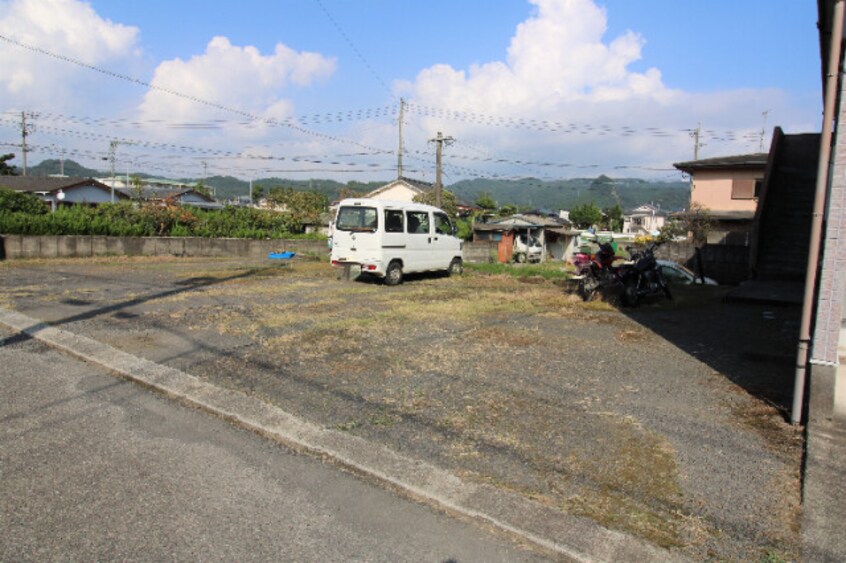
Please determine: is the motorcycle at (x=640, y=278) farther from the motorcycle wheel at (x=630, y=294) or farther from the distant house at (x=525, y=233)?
the distant house at (x=525, y=233)

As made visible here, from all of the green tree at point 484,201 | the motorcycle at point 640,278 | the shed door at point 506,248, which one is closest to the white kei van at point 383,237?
the motorcycle at point 640,278

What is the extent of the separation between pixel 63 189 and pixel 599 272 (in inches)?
1446

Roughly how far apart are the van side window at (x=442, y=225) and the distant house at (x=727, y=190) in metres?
15.8

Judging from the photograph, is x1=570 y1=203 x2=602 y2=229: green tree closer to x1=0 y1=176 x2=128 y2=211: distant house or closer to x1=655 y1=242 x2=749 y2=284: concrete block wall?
x1=655 y1=242 x2=749 y2=284: concrete block wall

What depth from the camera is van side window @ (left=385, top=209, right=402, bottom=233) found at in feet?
38.0

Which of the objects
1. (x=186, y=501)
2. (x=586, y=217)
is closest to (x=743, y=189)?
(x=186, y=501)

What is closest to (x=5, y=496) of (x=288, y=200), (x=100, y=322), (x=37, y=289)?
(x=100, y=322)

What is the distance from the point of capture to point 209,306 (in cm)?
845

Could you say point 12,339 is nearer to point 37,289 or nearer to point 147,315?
point 147,315

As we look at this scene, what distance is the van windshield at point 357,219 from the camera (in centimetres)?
1140

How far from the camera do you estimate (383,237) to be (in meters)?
11.5

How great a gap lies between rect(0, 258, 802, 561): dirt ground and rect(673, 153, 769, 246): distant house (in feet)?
53.4

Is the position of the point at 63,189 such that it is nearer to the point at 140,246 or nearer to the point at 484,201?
the point at 140,246

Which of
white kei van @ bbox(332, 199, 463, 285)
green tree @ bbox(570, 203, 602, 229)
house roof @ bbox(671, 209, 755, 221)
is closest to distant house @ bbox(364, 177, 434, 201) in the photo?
house roof @ bbox(671, 209, 755, 221)
